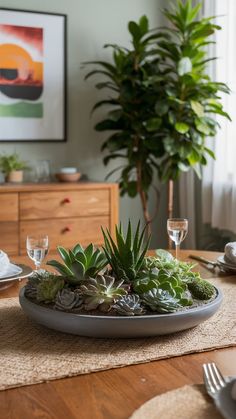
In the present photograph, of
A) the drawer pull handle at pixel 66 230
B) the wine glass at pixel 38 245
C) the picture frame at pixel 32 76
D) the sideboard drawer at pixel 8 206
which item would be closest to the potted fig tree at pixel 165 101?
the picture frame at pixel 32 76

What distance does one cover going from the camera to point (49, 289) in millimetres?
1188

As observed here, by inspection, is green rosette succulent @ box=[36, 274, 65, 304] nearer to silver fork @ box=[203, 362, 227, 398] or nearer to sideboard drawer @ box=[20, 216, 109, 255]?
silver fork @ box=[203, 362, 227, 398]

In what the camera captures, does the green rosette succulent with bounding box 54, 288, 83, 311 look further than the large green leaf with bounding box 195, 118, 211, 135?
No

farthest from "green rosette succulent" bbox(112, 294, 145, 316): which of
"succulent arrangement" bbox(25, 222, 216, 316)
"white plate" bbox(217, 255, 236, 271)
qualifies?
"white plate" bbox(217, 255, 236, 271)

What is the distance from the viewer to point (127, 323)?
3.58 ft

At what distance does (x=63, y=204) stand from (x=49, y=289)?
2.50m

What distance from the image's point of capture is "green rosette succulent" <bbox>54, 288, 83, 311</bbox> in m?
1.14

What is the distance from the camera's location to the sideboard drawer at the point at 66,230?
3602mm

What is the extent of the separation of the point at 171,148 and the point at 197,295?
8.43 feet

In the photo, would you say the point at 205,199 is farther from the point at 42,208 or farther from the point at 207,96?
the point at 42,208

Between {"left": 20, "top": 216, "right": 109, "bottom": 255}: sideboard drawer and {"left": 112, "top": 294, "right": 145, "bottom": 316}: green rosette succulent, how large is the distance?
99.0 inches

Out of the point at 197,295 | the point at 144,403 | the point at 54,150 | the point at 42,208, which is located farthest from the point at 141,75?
the point at 144,403

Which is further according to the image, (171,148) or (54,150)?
(54,150)

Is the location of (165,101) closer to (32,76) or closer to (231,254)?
(32,76)
